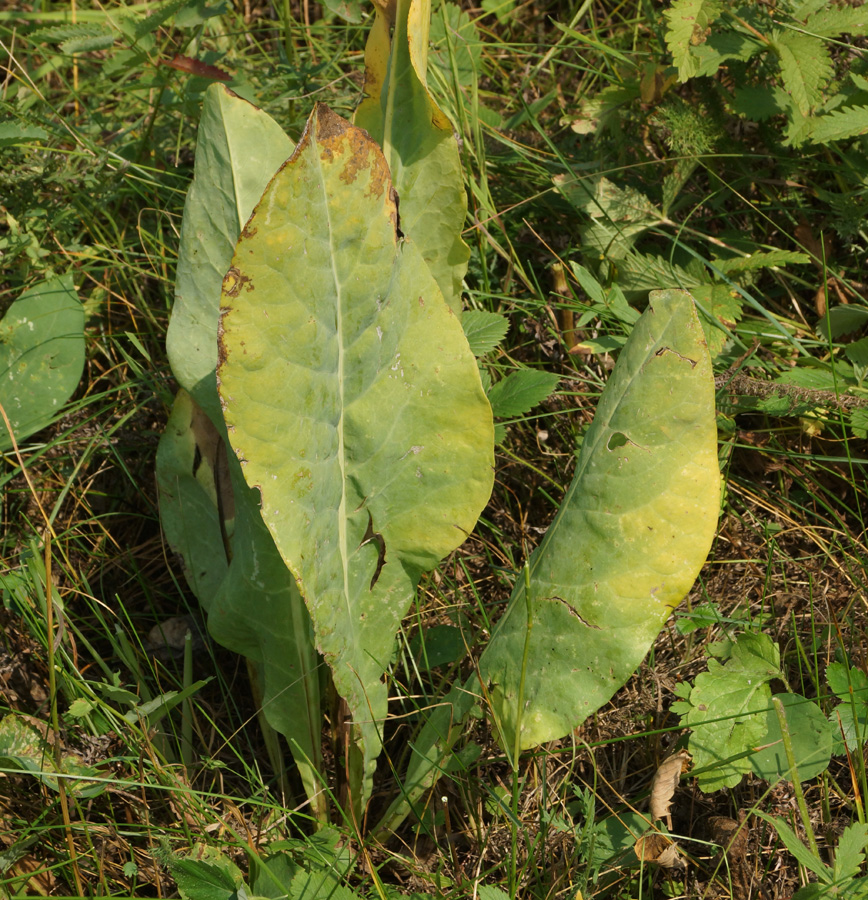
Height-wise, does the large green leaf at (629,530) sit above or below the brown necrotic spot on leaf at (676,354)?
below

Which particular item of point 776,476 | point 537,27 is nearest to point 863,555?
point 776,476

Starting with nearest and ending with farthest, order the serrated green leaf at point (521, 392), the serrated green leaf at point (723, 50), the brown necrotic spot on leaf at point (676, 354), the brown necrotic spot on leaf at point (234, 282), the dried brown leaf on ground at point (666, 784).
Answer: the brown necrotic spot on leaf at point (234, 282)
the brown necrotic spot on leaf at point (676, 354)
the dried brown leaf on ground at point (666, 784)
the serrated green leaf at point (521, 392)
the serrated green leaf at point (723, 50)

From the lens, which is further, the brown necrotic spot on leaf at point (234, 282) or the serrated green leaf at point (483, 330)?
the serrated green leaf at point (483, 330)

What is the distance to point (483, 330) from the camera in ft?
5.65

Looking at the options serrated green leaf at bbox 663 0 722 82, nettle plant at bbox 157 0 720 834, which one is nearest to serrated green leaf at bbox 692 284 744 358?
serrated green leaf at bbox 663 0 722 82

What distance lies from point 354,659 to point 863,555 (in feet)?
3.58

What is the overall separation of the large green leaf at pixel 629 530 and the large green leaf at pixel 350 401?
18 centimetres

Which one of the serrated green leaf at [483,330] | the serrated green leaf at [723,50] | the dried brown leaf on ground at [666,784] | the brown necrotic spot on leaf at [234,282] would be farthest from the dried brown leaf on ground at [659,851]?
the serrated green leaf at [723,50]

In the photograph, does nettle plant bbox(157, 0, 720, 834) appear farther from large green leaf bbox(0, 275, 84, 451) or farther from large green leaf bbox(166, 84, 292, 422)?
large green leaf bbox(0, 275, 84, 451)

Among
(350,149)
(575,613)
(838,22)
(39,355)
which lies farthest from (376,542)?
(838,22)

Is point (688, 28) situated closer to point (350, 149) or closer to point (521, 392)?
point (521, 392)

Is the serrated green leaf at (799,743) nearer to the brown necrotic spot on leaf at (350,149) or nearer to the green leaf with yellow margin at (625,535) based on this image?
the green leaf with yellow margin at (625,535)

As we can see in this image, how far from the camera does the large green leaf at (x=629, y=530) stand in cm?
123

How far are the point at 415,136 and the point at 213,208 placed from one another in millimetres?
363
